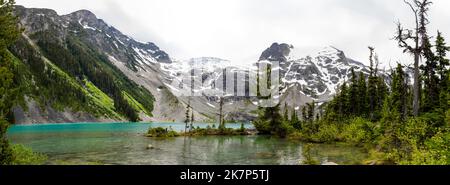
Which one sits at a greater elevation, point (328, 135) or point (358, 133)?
point (358, 133)

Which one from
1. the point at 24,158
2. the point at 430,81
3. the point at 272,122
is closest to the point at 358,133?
the point at 430,81

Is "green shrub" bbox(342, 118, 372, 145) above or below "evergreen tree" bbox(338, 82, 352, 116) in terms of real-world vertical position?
below

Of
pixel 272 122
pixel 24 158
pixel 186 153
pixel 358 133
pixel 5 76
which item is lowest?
pixel 186 153

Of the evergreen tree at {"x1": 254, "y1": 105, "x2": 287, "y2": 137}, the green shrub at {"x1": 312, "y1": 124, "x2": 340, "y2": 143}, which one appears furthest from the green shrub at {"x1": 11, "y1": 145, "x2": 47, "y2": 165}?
the evergreen tree at {"x1": 254, "y1": 105, "x2": 287, "y2": 137}

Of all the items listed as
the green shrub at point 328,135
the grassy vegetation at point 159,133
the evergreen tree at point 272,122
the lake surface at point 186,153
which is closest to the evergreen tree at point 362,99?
the evergreen tree at point 272,122

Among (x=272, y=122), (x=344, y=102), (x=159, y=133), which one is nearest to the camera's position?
(x=344, y=102)

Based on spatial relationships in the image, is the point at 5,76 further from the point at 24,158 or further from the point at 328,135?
the point at 328,135

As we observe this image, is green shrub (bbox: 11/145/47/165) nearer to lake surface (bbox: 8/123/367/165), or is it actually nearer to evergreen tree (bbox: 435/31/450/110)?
lake surface (bbox: 8/123/367/165)

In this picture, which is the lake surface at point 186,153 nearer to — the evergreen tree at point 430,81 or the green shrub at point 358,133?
the green shrub at point 358,133
